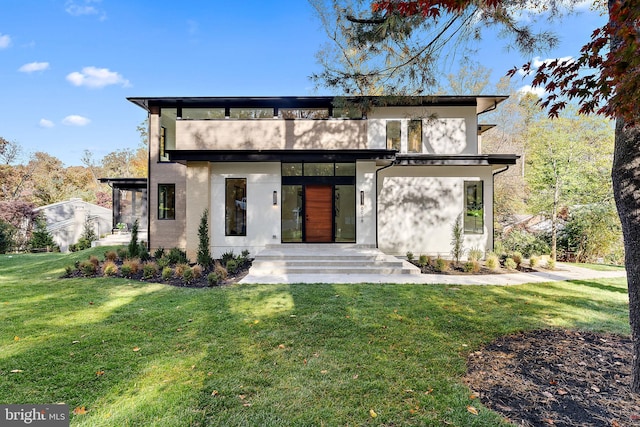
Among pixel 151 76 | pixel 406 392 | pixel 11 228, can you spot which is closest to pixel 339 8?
pixel 406 392

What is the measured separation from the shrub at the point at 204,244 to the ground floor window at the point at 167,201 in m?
3.25

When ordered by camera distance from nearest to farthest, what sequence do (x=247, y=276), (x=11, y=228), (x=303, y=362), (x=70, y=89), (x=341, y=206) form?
(x=303, y=362)
(x=247, y=276)
(x=341, y=206)
(x=11, y=228)
(x=70, y=89)

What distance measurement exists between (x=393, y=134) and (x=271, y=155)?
533 centimetres

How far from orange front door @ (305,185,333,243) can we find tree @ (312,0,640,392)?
6.21 meters

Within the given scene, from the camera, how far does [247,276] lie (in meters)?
8.11

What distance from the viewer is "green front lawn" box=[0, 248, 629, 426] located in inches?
101

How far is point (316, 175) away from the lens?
1095cm

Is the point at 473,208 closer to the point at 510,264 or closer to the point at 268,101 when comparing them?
the point at 510,264

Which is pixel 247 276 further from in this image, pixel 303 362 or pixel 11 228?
pixel 11 228

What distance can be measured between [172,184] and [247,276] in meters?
6.78

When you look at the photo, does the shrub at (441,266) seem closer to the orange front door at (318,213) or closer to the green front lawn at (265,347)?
the green front lawn at (265,347)

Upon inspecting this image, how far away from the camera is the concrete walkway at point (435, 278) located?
7535 millimetres

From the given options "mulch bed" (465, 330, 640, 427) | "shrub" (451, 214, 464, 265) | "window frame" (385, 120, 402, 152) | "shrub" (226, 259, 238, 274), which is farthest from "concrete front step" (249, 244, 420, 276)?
"window frame" (385, 120, 402, 152)

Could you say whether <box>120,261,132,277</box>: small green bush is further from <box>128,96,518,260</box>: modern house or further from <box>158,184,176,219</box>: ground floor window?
<box>158,184,176,219</box>: ground floor window
